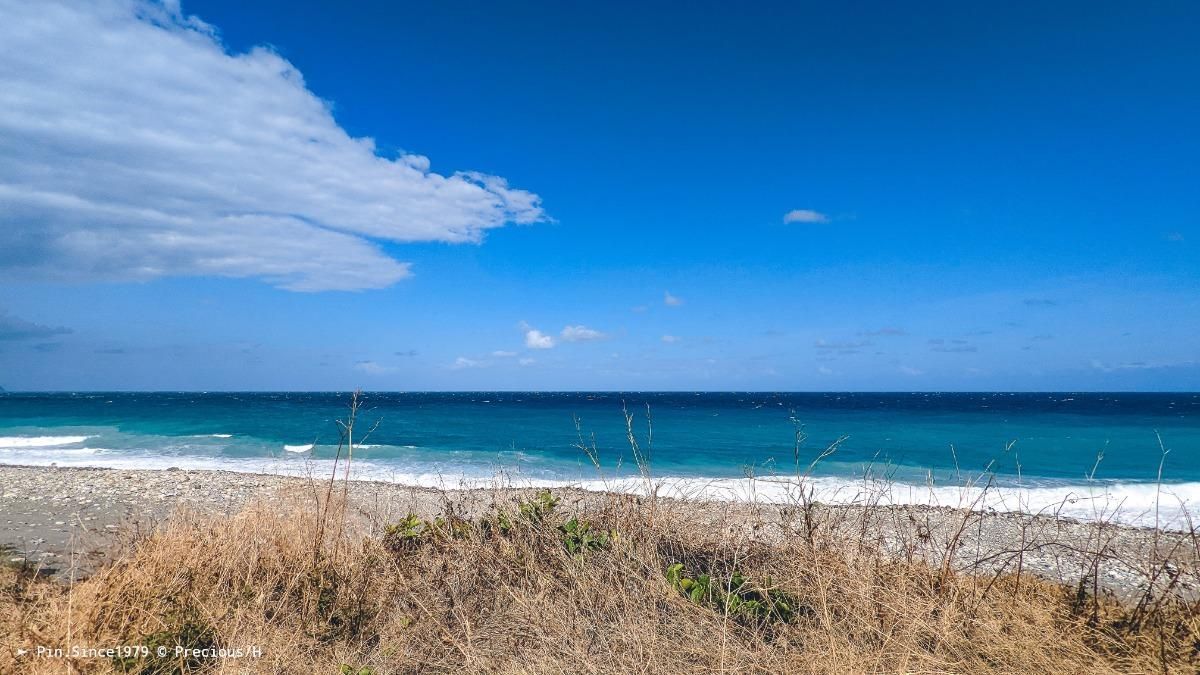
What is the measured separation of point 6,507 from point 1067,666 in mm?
15677

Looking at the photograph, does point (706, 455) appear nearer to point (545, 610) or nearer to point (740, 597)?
point (740, 597)

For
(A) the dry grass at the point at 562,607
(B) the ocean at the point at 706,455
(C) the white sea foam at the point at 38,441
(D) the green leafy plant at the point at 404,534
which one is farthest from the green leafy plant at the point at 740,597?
(C) the white sea foam at the point at 38,441

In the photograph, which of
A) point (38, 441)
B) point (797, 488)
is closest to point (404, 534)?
point (797, 488)

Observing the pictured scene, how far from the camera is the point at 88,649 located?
3377 millimetres

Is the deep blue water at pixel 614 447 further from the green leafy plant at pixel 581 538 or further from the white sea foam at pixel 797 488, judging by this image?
the green leafy plant at pixel 581 538

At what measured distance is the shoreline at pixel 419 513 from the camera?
550 centimetres

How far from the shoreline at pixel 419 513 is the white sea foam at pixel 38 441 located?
11815 mm

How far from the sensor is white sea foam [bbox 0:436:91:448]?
89.7ft

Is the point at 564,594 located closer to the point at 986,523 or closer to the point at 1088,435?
the point at 986,523

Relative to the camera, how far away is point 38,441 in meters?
28.9

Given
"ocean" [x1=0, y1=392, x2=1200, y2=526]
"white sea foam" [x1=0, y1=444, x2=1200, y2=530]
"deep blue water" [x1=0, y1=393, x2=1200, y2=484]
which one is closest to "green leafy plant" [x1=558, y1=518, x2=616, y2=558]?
"white sea foam" [x1=0, y1=444, x2=1200, y2=530]

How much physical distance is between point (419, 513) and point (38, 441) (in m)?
28.9

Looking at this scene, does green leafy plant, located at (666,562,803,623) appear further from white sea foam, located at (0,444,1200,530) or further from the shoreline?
white sea foam, located at (0,444,1200,530)

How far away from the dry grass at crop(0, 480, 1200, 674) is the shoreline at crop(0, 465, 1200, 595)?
1.54ft
